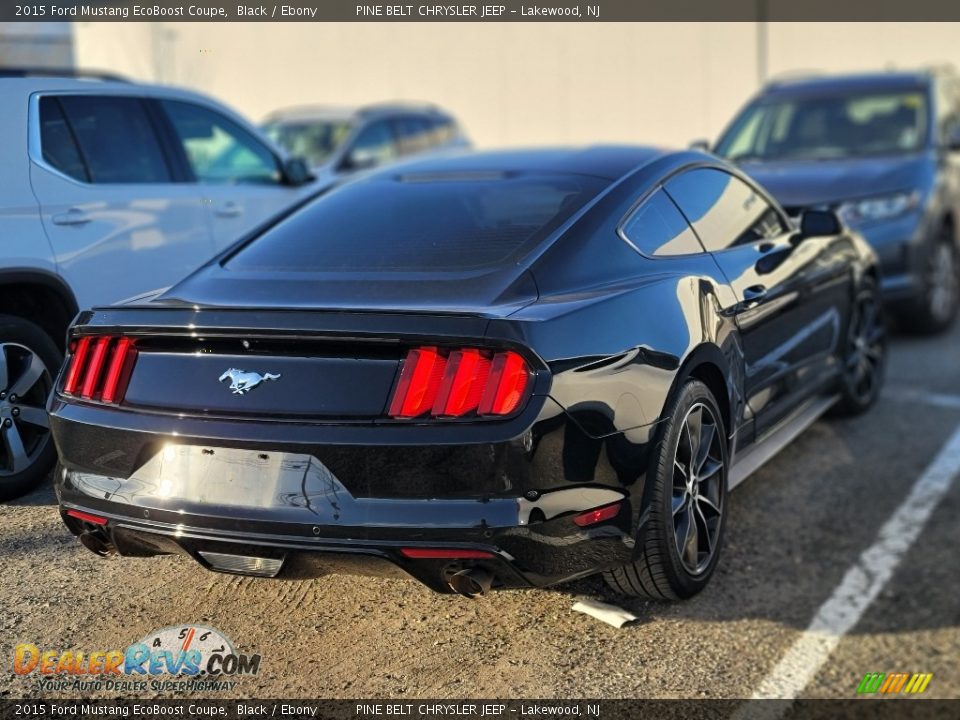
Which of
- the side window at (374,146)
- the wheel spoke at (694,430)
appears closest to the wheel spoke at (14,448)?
the wheel spoke at (694,430)

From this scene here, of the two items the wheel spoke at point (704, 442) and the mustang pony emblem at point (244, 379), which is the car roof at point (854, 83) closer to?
the wheel spoke at point (704, 442)

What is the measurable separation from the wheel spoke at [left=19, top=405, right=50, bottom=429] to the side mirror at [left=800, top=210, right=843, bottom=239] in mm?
3521

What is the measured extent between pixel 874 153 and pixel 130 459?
7.10 m

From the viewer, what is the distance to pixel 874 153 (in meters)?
8.79

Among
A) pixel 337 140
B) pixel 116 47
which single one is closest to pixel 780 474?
pixel 337 140

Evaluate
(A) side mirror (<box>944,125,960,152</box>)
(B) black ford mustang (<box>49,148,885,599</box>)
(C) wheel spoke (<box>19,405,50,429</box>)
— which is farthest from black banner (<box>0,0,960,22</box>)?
(B) black ford mustang (<box>49,148,885,599</box>)

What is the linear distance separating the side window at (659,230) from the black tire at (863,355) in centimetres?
185

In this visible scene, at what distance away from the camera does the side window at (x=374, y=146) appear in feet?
41.3

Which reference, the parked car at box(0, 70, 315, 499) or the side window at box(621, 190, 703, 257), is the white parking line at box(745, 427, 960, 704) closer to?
the side window at box(621, 190, 703, 257)

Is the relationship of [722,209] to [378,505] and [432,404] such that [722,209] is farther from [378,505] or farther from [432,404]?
[378,505]

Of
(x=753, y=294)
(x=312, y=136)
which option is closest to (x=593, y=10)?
(x=312, y=136)

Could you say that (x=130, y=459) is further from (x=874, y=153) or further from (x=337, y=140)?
(x=337, y=140)

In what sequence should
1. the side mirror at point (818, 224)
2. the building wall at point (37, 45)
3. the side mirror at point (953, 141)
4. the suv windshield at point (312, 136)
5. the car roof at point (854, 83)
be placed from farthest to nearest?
the building wall at point (37, 45)
the suv windshield at point (312, 136)
the car roof at point (854, 83)
the side mirror at point (953, 141)
the side mirror at point (818, 224)

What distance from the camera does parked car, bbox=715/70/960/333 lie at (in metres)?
8.10
